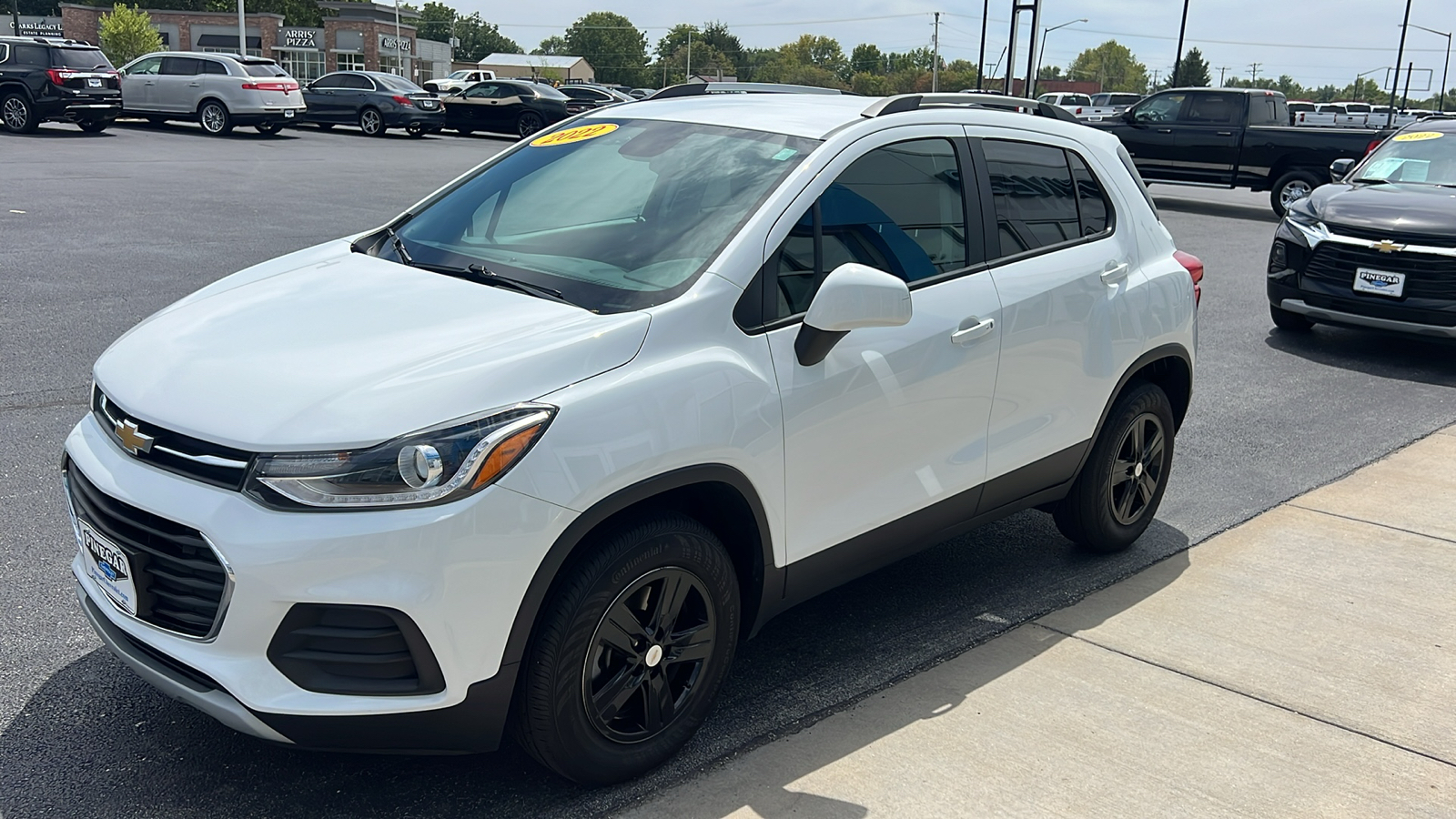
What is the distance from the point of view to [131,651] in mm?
2916

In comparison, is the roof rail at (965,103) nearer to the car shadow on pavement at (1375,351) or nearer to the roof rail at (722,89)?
the roof rail at (722,89)

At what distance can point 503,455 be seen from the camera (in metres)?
2.70

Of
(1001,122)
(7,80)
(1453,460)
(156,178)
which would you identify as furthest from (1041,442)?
(7,80)

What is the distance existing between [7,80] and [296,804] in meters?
24.8

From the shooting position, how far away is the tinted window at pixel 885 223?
347 centimetres

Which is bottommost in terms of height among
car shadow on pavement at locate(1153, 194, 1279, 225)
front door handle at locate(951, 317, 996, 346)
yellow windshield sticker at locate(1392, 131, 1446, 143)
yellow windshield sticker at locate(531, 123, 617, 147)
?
car shadow on pavement at locate(1153, 194, 1279, 225)

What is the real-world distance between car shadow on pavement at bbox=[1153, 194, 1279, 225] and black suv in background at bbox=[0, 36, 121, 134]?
20114mm

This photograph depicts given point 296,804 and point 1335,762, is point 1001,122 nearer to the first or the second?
point 1335,762

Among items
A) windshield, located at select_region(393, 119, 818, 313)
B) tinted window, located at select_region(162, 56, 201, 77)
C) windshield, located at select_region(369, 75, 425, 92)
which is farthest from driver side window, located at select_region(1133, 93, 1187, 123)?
tinted window, located at select_region(162, 56, 201, 77)

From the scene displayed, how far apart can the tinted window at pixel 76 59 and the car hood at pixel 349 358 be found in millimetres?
23405

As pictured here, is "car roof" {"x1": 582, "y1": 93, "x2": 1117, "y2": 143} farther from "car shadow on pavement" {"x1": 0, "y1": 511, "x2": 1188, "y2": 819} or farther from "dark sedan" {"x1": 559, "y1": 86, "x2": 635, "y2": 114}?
"dark sedan" {"x1": 559, "y1": 86, "x2": 635, "y2": 114}

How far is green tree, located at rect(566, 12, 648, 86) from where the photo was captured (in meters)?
176

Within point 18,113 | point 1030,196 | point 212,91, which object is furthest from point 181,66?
point 1030,196

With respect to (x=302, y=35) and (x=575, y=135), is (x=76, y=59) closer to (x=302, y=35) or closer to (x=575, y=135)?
(x=575, y=135)
